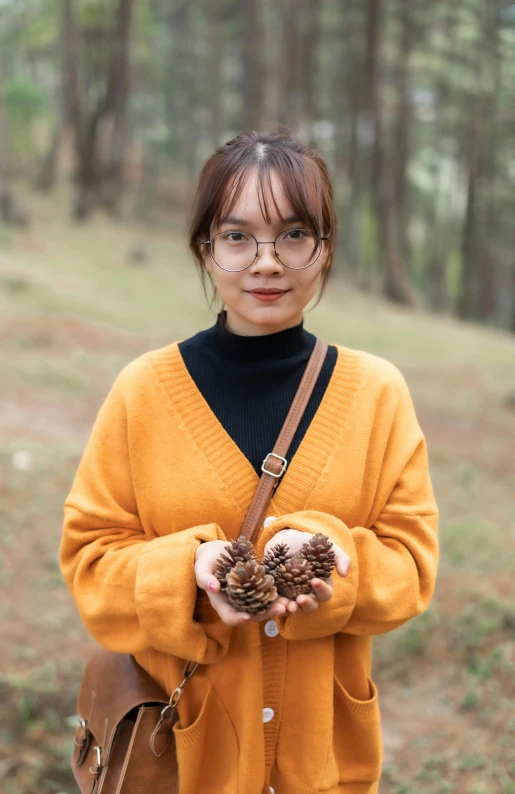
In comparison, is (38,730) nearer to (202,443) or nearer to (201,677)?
(201,677)

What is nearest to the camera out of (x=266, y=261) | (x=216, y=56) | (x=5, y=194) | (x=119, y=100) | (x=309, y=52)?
(x=266, y=261)

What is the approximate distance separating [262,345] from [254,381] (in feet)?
0.30

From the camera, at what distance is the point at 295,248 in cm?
170

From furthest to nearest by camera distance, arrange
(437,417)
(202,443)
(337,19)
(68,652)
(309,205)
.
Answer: (337,19) → (437,417) → (68,652) → (202,443) → (309,205)

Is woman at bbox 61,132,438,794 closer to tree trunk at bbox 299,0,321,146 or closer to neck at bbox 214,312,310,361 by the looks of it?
neck at bbox 214,312,310,361

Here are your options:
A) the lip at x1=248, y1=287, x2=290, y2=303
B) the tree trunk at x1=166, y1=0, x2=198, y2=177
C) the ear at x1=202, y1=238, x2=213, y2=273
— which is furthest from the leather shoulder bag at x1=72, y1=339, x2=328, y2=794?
the tree trunk at x1=166, y1=0, x2=198, y2=177

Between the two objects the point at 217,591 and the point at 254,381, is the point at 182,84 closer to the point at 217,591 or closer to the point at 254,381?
the point at 254,381

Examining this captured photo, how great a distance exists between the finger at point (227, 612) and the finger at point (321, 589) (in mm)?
139

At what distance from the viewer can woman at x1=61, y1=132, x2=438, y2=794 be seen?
1675 millimetres

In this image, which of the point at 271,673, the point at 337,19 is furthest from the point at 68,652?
the point at 337,19

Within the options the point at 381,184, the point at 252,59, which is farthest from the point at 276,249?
the point at 381,184

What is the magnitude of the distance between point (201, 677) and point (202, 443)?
0.56m

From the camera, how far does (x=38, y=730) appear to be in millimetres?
3027

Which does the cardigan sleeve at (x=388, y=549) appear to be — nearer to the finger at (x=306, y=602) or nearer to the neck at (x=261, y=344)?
the finger at (x=306, y=602)
